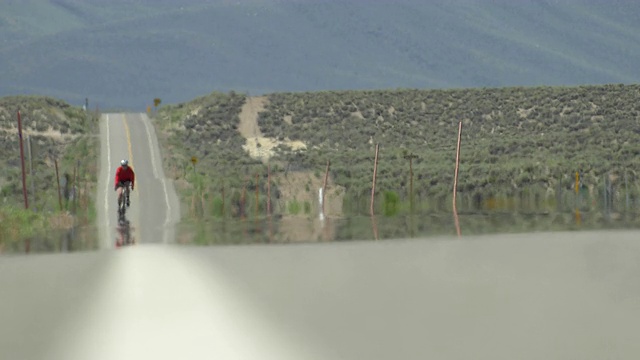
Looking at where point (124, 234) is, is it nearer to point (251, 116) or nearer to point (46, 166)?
point (46, 166)

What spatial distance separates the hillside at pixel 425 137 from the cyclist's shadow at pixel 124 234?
1104 inches

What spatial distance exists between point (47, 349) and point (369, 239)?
1163 centimetres

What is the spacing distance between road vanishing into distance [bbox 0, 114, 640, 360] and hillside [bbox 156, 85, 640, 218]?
3970 centimetres

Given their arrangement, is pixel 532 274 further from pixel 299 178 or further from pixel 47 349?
pixel 299 178

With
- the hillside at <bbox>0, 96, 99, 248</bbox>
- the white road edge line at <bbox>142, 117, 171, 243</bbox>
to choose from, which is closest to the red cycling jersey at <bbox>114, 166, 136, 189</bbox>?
the hillside at <bbox>0, 96, 99, 248</bbox>

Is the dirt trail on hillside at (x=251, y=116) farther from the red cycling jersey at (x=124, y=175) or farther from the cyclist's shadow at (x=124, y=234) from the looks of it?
the red cycling jersey at (x=124, y=175)

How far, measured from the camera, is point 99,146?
8706 centimetres

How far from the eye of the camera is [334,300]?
1678 centimetres

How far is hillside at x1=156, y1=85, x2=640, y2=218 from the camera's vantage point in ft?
235

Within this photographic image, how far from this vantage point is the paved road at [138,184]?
31.5 meters

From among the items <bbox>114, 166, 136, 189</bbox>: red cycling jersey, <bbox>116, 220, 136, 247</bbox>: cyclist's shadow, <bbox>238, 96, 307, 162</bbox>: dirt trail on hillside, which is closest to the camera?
<bbox>116, 220, 136, 247</bbox>: cyclist's shadow

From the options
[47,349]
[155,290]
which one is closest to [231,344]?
[47,349]

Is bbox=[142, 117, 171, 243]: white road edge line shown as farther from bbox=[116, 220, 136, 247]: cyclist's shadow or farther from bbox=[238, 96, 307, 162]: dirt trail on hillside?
bbox=[238, 96, 307, 162]: dirt trail on hillside

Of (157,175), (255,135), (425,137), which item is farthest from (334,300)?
(425,137)
